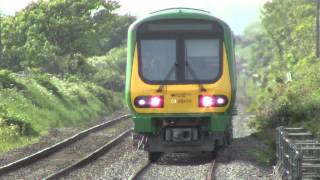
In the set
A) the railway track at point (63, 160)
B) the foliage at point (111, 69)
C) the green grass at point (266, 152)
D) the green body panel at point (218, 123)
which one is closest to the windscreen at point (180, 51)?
the green body panel at point (218, 123)

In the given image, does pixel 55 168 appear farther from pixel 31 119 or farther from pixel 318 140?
pixel 31 119

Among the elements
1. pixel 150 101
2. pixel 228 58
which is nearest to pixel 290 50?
pixel 228 58

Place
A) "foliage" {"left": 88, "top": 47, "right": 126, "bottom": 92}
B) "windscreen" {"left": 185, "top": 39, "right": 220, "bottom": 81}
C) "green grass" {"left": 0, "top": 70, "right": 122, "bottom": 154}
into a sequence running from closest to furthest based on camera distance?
"windscreen" {"left": 185, "top": 39, "right": 220, "bottom": 81}
"green grass" {"left": 0, "top": 70, "right": 122, "bottom": 154}
"foliage" {"left": 88, "top": 47, "right": 126, "bottom": 92}

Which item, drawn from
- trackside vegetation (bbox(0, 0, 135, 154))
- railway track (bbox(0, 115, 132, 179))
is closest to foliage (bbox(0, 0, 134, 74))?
trackside vegetation (bbox(0, 0, 135, 154))

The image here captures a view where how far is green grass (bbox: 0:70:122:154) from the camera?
70.7ft

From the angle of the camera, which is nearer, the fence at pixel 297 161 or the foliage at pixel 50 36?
the fence at pixel 297 161

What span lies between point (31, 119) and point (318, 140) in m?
14.3

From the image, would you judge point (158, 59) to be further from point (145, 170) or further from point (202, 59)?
point (145, 170)

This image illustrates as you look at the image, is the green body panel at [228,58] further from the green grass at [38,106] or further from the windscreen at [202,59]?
the green grass at [38,106]

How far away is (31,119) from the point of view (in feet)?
82.8

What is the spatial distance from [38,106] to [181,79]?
15784 mm

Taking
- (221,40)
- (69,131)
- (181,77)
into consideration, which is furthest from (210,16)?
(69,131)

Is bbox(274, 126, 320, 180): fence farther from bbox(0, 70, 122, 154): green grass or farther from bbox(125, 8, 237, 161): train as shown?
bbox(0, 70, 122, 154): green grass

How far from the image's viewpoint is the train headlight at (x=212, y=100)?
13.9 m
